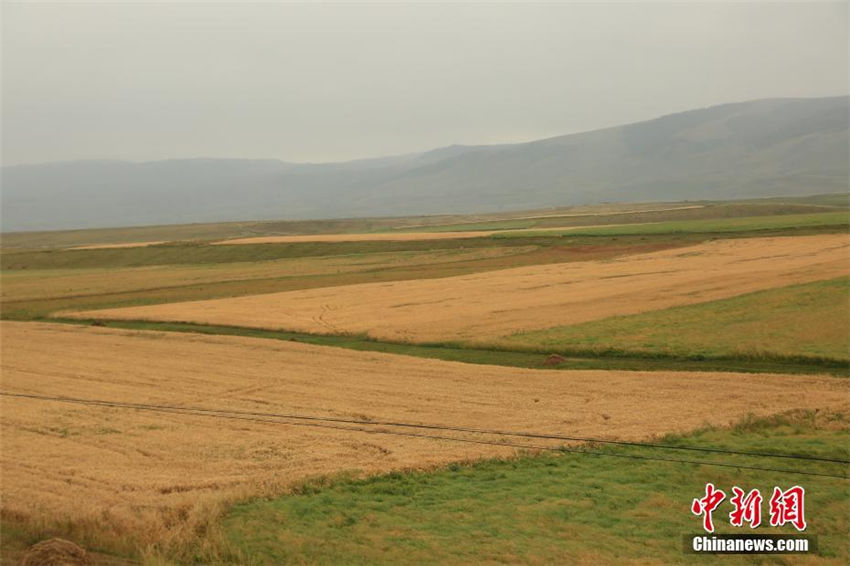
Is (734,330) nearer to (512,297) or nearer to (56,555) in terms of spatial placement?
(512,297)

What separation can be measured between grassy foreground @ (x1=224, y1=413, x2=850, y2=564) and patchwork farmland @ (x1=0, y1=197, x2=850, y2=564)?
0.06 m

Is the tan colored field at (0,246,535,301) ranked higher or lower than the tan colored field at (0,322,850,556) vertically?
higher

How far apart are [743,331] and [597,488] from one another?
17685 mm

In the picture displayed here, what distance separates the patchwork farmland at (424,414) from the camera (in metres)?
14.5

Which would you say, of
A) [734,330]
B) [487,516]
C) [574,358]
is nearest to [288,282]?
[574,358]

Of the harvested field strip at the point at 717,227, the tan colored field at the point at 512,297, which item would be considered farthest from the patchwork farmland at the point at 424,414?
the harvested field strip at the point at 717,227

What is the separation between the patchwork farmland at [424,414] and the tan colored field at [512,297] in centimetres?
31

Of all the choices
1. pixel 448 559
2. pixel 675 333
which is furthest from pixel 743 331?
pixel 448 559

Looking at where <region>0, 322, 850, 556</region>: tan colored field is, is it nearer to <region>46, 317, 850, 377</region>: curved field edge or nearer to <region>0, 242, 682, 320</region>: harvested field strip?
<region>46, 317, 850, 377</region>: curved field edge

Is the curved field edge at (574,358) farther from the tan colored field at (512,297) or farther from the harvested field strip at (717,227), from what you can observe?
the harvested field strip at (717,227)

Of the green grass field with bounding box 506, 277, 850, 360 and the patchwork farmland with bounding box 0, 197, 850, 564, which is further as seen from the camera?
the green grass field with bounding box 506, 277, 850, 360

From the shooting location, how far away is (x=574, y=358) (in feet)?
97.9

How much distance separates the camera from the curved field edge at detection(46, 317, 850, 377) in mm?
26312

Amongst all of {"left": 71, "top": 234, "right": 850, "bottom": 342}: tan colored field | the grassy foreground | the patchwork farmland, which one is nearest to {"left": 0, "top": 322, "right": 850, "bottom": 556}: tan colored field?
the patchwork farmland
